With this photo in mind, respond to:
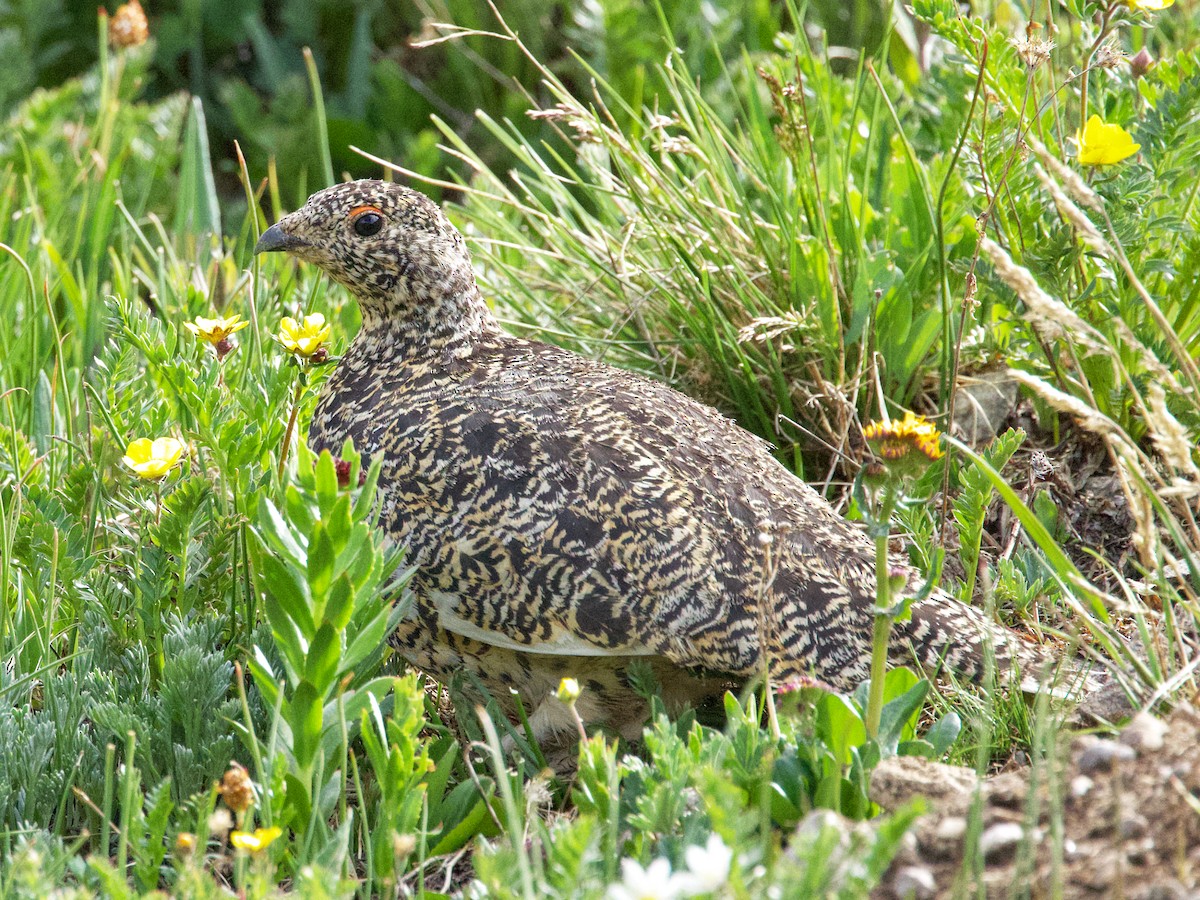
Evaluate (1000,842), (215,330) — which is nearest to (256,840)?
(1000,842)

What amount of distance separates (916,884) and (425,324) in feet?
7.18

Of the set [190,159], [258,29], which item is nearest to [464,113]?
[258,29]

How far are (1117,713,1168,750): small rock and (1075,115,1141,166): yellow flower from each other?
1.49m

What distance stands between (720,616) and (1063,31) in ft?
9.75

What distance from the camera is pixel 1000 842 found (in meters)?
2.17

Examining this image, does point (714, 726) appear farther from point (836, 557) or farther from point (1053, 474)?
point (1053, 474)

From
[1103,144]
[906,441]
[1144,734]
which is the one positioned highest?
[1103,144]

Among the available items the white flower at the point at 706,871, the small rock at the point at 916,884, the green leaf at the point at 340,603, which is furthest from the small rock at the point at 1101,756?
the green leaf at the point at 340,603

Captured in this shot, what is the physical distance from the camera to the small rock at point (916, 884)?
213 cm

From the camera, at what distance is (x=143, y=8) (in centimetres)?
726

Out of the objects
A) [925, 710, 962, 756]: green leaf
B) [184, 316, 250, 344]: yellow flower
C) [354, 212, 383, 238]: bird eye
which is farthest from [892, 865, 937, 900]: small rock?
[354, 212, 383, 238]: bird eye

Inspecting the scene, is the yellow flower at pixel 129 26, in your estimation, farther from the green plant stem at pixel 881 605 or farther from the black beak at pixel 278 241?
the green plant stem at pixel 881 605

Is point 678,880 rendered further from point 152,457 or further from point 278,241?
point 278,241

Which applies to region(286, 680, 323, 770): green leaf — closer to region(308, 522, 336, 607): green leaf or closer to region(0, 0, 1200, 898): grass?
region(0, 0, 1200, 898): grass
